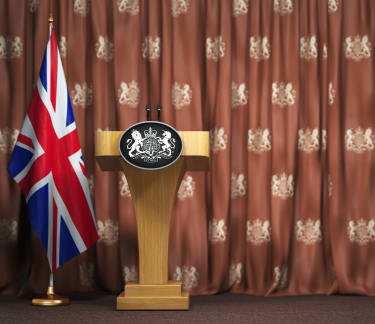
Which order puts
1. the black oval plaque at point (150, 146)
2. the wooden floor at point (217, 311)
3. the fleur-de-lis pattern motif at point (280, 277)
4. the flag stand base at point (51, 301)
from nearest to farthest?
the wooden floor at point (217, 311), the black oval plaque at point (150, 146), the flag stand base at point (51, 301), the fleur-de-lis pattern motif at point (280, 277)

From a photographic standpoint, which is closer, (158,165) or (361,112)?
(158,165)

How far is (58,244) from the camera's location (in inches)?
109

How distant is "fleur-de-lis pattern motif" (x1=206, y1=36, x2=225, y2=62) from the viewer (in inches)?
135

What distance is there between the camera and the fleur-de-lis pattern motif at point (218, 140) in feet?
11.1

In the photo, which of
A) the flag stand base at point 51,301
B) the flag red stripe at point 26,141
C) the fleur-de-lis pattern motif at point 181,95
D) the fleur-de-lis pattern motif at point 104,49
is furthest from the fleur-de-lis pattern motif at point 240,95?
the flag stand base at point 51,301

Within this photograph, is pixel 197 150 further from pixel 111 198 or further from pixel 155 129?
pixel 111 198

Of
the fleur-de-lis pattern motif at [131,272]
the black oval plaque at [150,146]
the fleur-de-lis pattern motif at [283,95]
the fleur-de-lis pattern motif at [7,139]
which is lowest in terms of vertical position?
the fleur-de-lis pattern motif at [131,272]

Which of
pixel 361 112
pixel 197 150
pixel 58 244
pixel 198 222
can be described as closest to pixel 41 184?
pixel 58 244

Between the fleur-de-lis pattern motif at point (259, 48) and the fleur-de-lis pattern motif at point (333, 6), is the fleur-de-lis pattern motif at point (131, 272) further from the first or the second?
the fleur-de-lis pattern motif at point (333, 6)

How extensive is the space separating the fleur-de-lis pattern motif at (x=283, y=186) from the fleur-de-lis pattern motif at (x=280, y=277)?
46cm

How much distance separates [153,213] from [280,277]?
111 centimetres

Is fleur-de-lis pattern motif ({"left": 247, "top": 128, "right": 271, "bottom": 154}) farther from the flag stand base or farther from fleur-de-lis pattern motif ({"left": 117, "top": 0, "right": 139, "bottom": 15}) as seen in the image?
the flag stand base

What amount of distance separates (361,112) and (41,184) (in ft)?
6.77

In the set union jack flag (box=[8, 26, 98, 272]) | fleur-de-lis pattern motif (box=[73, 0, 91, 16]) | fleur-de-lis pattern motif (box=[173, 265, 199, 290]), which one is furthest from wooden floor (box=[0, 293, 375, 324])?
fleur-de-lis pattern motif (box=[73, 0, 91, 16])
